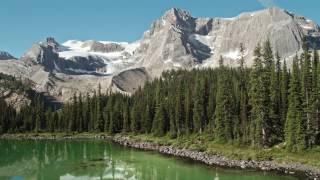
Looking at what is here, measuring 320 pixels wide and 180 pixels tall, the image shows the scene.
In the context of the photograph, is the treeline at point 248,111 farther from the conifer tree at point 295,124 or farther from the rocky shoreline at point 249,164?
the rocky shoreline at point 249,164

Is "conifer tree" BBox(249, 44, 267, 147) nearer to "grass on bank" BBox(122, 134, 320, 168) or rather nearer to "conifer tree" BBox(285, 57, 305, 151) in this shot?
"grass on bank" BBox(122, 134, 320, 168)

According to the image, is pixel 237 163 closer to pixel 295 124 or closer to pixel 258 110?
pixel 295 124

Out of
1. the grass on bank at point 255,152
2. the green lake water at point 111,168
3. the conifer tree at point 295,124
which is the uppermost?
the conifer tree at point 295,124

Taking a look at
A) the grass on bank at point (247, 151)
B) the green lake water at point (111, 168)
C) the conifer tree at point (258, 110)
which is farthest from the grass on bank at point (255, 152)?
the green lake water at point (111, 168)

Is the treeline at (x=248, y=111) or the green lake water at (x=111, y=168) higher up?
the treeline at (x=248, y=111)

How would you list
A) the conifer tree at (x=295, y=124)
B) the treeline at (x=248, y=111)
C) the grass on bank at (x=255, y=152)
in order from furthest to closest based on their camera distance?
1. the treeline at (x=248, y=111)
2. the conifer tree at (x=295, y=124)
3. the grass on bank at (x=255, y=152)

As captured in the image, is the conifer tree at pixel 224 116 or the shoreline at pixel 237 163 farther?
the conifer tree at pixel 224 116

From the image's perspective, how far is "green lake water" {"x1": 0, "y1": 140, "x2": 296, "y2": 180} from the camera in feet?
223

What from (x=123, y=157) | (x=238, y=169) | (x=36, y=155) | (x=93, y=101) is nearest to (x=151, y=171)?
(x=238, y=169)

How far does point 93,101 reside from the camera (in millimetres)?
194500

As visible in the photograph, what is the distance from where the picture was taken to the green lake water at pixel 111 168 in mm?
67863

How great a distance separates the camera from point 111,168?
78.1 meters

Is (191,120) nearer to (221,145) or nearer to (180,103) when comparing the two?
(180,103)

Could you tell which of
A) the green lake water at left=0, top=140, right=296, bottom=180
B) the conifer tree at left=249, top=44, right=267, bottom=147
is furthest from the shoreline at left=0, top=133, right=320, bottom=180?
the conifer tree at left=249, top=44, right=267, bottom=147
